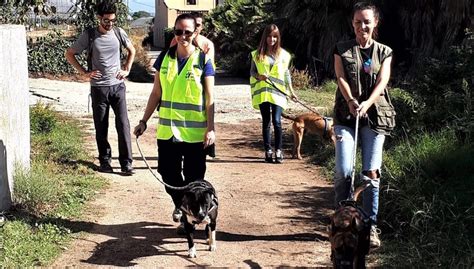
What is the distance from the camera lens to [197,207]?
4.88m

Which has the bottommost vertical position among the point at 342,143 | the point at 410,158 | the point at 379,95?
the point at 410,158

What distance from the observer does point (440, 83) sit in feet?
25.6

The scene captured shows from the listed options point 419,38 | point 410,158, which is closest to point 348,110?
point 410,158

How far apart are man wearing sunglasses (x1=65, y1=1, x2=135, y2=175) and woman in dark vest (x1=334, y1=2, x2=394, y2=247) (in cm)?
363

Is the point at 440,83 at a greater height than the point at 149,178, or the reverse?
the point at 440,83

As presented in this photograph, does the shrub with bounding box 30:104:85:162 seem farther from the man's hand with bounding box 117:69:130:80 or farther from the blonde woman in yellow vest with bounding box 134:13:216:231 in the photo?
the blonde woman in yellow vest with bounding box 134:13:216:231

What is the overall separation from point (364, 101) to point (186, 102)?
142cm

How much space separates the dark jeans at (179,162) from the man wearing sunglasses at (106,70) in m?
2.58

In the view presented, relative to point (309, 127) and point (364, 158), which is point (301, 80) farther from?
point (364, 158)

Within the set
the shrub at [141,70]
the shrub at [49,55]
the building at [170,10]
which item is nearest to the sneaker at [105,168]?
the shrub at [49,55]

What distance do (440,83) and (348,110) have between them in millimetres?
3350

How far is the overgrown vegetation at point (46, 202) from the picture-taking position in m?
5.04

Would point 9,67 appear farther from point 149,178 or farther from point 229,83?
point 229,83

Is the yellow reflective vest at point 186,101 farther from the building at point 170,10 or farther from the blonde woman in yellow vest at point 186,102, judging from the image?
the building at point 170,10
